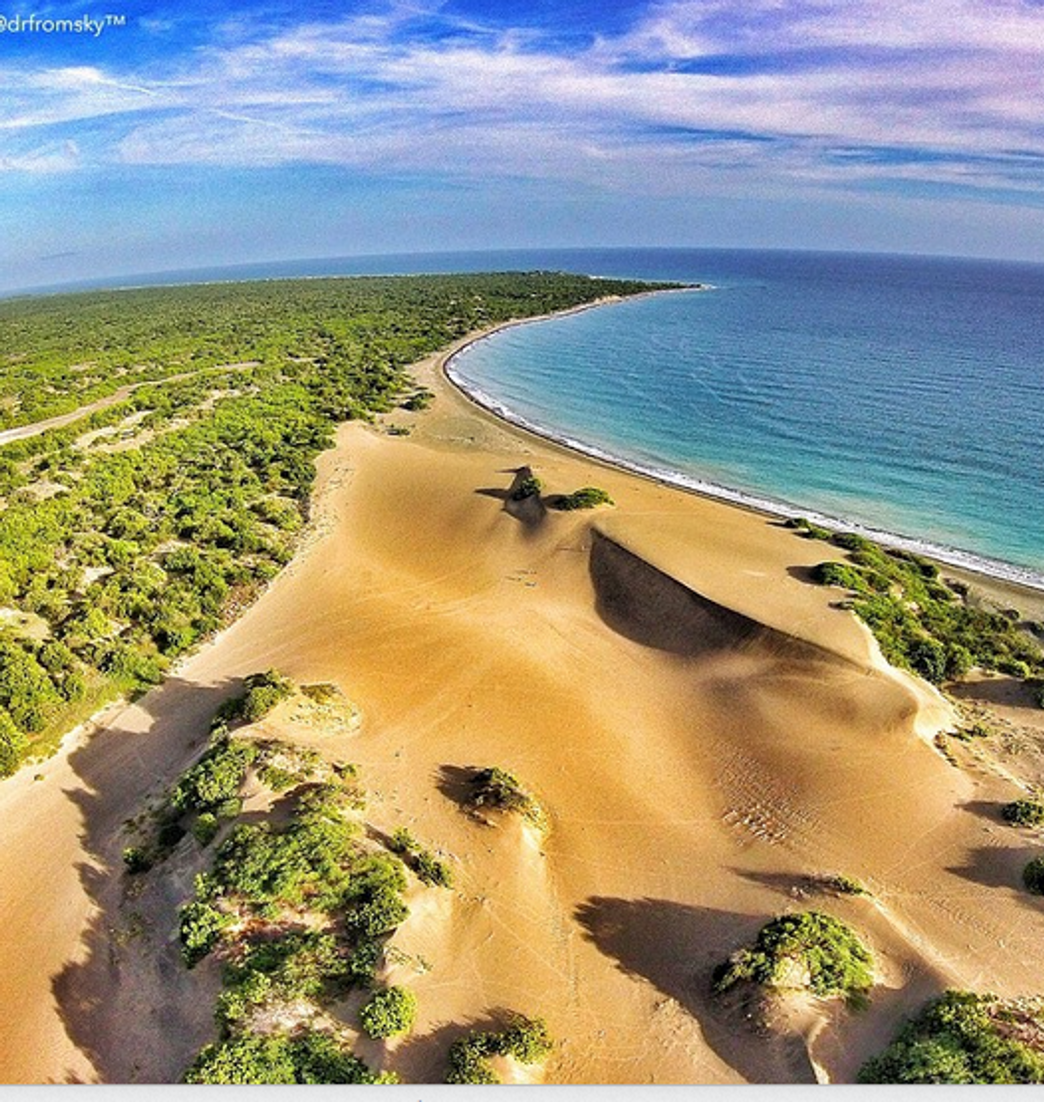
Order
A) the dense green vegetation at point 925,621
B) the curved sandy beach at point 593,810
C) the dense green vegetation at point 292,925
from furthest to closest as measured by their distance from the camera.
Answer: the dense green vegetation at point 925,621, the curved sandy beach at point 593,810, the dense green vegetation at point 292,925

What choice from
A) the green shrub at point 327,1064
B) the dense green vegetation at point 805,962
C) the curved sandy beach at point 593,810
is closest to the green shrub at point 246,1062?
the green shrub at point 327,1064

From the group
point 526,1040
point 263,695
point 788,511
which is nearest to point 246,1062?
point 526,1040

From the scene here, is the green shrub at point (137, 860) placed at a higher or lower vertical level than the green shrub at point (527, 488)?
lower

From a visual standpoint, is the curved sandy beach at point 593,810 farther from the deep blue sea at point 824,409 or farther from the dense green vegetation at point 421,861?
the deep blue sea at point 824,409

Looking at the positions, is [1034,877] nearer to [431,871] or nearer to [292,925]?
[431,871]

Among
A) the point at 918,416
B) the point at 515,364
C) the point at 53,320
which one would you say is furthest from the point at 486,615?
the point at 53,320

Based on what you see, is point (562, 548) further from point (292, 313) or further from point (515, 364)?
point (292, 313)
